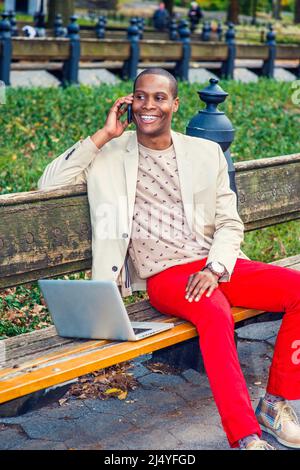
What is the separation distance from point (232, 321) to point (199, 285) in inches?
9.9

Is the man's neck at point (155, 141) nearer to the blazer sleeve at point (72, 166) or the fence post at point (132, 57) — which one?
the blazer sleeve at point (72, 166)

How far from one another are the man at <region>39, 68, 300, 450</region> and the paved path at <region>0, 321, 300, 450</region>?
1.06ft

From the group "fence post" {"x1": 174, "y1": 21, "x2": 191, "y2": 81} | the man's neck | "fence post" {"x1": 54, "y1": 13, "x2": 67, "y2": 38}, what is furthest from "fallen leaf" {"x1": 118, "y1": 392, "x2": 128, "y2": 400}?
"fence post" {"x1": 54, "y1": 13, "x2": 67, "y2": 38}

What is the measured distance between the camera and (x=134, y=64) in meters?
15.8

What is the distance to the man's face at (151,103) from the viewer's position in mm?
4430

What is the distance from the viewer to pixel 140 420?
4301mm

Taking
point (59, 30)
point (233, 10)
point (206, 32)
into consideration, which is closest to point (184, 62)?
point (59, 30)

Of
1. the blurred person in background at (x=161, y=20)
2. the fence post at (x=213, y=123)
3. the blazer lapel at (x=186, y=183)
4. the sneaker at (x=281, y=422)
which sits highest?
the fence post at (x=213, y=123)

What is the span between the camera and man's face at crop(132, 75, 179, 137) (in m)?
4.43

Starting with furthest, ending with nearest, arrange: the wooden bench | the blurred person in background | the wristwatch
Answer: the blurred person in background < the wristwatch < the wooden bench

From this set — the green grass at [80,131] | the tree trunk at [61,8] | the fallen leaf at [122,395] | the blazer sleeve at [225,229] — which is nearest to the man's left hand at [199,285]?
the blazer sleeve at [225,229]

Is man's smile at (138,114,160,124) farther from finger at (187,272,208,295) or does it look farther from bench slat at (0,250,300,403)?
bench slat at (0,250,300,403)
